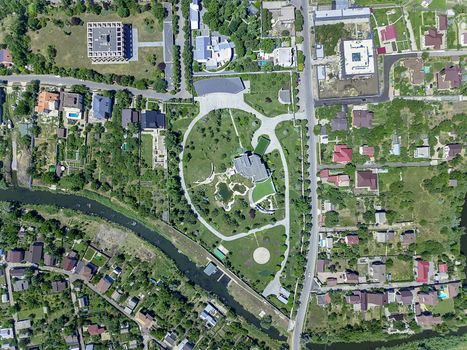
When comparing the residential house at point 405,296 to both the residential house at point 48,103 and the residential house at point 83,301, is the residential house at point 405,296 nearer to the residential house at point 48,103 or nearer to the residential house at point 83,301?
the residential house at point 83,301

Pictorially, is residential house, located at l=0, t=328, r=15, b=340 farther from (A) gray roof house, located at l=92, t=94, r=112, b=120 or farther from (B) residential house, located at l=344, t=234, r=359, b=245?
(B) residential house, located at l=344, t=234, r=359, b=245

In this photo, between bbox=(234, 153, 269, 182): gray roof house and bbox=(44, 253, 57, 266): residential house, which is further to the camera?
bbox=(44, 253, 57, 266): residential house

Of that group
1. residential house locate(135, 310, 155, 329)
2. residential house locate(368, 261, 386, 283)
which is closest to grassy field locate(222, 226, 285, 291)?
residential house locate(368, 261, 386, 283)

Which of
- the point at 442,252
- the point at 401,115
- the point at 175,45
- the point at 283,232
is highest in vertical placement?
the point at 175,45

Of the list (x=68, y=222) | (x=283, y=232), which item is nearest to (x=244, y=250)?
(x=283, y=232)

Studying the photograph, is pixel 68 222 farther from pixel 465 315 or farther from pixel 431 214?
pixel 465 315
